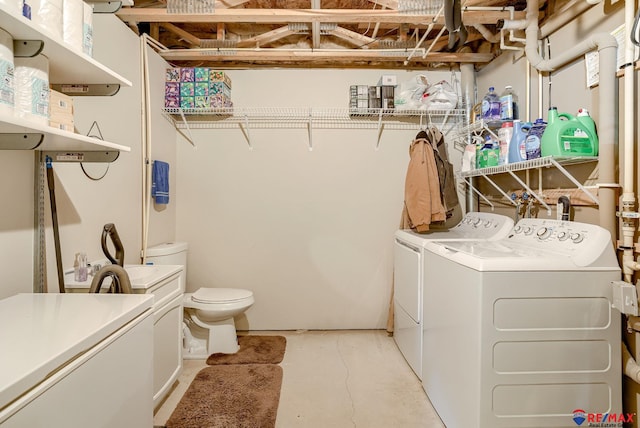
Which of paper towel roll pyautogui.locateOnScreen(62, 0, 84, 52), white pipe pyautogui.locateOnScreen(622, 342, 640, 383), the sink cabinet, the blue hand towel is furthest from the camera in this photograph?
the blue hand towel

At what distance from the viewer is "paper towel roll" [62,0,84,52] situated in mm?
1234

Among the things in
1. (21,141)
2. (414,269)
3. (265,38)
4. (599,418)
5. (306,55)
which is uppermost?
(265,38)

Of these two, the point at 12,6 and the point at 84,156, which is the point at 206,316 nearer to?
the point at 84,156

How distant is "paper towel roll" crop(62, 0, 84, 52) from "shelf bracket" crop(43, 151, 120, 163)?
1.49 feet

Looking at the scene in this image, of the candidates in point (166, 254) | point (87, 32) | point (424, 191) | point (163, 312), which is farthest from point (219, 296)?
point (87, 32)

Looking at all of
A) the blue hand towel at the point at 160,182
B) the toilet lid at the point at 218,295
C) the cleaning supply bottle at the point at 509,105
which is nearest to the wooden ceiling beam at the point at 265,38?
the blue hand towel at the point at 160,182

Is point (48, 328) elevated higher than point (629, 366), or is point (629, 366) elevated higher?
point (48, 328)

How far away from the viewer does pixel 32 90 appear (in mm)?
1114

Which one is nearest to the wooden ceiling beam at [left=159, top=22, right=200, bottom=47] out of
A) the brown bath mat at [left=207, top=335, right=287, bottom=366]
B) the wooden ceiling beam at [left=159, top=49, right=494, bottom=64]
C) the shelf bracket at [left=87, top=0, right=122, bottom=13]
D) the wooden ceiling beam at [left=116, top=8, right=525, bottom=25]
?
the wooden ceiling beam at [left=159, top=49, right=494, bottom=64]

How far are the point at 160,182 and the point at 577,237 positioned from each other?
269 cm

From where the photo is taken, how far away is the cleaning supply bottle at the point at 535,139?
193 centimetres

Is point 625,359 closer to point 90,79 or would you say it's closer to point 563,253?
point 563,253

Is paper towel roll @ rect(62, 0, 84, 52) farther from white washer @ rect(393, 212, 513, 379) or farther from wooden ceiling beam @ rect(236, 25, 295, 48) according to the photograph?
white washer @ rect(393, 212, 513, 379)

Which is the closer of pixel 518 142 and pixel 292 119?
pixel 518 142
